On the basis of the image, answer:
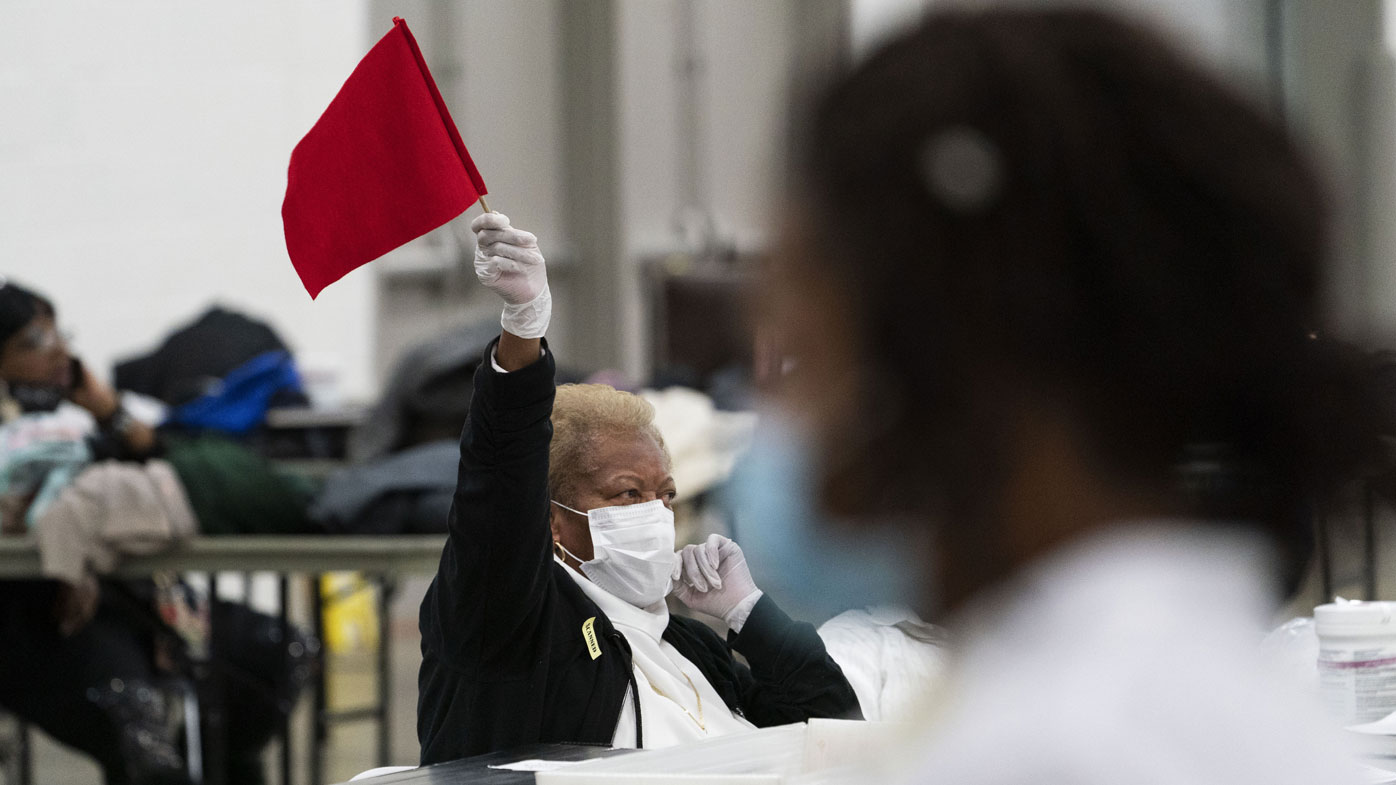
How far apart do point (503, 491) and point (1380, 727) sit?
0.98m

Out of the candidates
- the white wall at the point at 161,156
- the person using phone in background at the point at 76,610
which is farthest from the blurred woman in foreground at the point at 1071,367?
the white wall at the point at 161,156

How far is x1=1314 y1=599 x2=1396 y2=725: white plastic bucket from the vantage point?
1.75 m

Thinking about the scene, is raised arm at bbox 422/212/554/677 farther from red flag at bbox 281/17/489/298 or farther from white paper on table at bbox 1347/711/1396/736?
white paper on table at bbox 1347/711/1396/736

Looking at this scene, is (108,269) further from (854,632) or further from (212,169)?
(854,632)

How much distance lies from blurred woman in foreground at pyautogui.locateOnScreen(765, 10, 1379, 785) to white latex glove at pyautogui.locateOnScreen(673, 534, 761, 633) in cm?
82

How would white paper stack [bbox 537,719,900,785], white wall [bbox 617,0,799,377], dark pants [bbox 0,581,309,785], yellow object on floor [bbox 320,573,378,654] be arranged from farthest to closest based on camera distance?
white wall [bbox 617,0,799,377], yellow object on floor [bbox 320,573,378,654], dark pants [bbox 0,581,309,785], white paper stack [bbox 537,719,900,785]

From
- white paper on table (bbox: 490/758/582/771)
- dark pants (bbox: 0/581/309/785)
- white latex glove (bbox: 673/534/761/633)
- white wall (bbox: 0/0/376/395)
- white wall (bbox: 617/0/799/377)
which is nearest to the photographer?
white paper on table (bbox: 490/758/582/771)

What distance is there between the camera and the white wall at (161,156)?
6531mm

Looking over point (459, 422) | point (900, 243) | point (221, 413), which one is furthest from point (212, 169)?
point (900, 243)

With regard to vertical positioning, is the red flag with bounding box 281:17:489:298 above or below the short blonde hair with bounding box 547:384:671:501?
above

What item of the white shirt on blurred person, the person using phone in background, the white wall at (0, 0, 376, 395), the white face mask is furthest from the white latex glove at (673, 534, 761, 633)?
the white wall at (0, 0, 376, 395)

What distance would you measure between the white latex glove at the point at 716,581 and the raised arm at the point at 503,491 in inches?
5.9

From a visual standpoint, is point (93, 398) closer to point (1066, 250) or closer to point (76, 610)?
point (76, 610)

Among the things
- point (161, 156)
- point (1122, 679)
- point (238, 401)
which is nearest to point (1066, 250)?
point (1122, 679)
